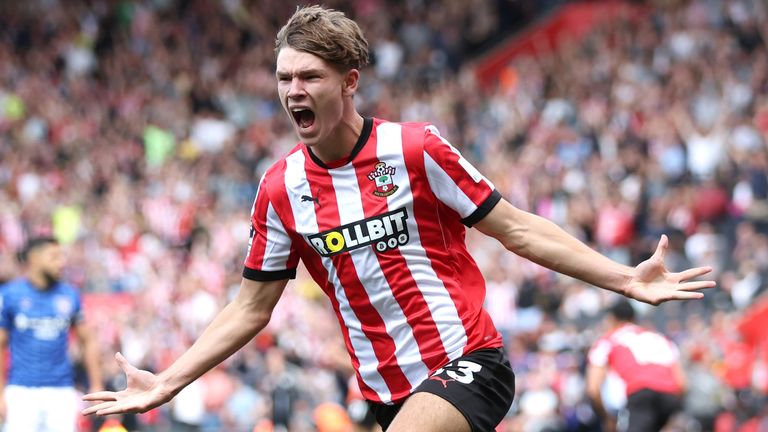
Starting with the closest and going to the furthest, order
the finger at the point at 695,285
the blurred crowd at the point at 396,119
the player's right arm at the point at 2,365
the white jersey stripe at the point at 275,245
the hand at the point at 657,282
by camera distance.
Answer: the finger at the point at 695,285 < the hand at the point at 657,282 < the white jersey stripe at the point at 275,245 < the player's right arm at the point at 2,365 < the blurred crowd at the point at 396,119

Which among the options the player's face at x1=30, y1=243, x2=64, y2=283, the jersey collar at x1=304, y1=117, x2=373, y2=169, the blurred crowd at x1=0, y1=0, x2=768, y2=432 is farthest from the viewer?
the blurred crowd at x1=0, y1=0, x2=768, y2=432

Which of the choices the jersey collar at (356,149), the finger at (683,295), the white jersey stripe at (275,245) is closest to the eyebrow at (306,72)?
the jersey collar at (356,149)

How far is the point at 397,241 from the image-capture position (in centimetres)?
506

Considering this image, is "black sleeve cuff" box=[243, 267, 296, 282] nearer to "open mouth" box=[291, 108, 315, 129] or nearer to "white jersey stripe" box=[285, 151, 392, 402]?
"white jersey stripe" box=[285, 151, 392, 402]

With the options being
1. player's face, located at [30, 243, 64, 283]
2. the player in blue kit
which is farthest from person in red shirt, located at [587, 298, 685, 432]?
player's face, located at [30, 243, 64, 283]

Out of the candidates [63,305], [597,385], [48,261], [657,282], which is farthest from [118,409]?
[597,385]

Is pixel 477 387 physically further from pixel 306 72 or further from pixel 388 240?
pixel 306 72

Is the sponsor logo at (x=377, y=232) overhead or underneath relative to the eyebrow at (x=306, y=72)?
underneath

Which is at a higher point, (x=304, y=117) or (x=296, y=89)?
(x=296, y=89)

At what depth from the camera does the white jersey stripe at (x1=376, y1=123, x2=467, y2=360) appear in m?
5.05

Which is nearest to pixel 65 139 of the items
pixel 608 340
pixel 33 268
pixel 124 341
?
pixel 124 341

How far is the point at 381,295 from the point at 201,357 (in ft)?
2.70

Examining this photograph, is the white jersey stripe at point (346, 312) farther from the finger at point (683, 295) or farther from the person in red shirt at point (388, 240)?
the finger at point (683, 295)

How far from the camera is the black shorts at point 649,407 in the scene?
10.0 meters
